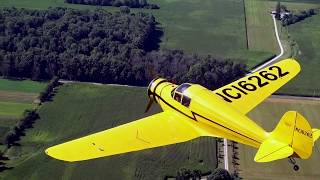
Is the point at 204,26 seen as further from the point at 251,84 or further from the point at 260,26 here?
the point at 251,84

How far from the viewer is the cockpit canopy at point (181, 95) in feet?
144

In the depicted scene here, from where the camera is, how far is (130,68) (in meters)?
90.2

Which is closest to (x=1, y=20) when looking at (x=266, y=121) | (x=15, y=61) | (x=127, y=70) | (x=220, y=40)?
(x=15, y=61)

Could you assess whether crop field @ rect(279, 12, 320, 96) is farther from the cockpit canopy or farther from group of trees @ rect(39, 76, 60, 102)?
the cockpit canopy

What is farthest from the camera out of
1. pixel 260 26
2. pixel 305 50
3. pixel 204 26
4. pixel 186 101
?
pixel 204 26

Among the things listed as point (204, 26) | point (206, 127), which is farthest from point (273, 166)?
point (204, 26)

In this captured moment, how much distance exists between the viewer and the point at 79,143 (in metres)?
39.6

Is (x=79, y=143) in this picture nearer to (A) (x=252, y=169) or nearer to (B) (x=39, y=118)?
(A) (x=252, y=169)

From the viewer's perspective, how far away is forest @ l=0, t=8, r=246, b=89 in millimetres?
89250

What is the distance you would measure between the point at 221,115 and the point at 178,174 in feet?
71.0

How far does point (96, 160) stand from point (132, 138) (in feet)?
77.0

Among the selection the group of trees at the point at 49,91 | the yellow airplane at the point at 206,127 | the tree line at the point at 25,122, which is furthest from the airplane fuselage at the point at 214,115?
the group of trees at the point at 49,91

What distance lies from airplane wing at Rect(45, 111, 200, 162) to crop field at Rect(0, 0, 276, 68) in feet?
182

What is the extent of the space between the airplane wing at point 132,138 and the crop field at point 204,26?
55354 mm
